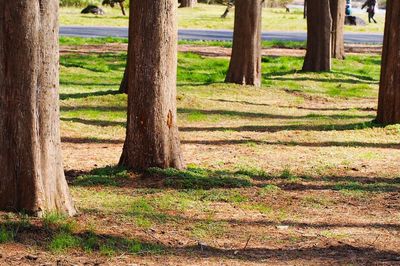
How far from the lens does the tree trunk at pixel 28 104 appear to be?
26.8 feet

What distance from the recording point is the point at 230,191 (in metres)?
10.6

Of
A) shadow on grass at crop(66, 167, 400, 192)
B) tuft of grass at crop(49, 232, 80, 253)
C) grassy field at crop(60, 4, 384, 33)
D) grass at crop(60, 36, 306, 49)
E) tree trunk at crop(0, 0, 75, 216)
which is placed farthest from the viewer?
grassy field at crop(60, 4, 384, 33)

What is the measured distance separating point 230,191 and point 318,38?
Answer: 14.0m

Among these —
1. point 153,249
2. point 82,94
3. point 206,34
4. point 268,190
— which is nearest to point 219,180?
point 268,190

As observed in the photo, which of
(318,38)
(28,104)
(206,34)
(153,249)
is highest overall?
(28,104)

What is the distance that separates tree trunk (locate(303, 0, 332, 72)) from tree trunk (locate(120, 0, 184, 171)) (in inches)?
522

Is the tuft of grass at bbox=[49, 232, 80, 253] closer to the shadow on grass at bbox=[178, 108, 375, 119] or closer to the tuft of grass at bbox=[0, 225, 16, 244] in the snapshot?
the tuft of grass at bbox=[0, 225, 16, 244]

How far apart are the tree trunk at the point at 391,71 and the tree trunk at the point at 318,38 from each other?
7.97 meters

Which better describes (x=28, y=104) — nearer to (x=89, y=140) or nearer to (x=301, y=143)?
(x=89, y=140)

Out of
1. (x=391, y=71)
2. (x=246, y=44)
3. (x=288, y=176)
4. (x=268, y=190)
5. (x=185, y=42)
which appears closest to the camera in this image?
(x=268, y=190)

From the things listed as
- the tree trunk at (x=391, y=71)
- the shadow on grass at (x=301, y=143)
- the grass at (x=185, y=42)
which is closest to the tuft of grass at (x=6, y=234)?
the shadow on grass at (x=301, y=143)

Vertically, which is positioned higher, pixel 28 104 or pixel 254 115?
pixel 28 104

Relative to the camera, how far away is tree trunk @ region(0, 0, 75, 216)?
8.16 meters

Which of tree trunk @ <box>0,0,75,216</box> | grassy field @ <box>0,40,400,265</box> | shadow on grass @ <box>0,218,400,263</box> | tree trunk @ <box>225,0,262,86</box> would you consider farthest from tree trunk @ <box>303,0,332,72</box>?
tree trunk @ <box>0,0,75,216</box>
